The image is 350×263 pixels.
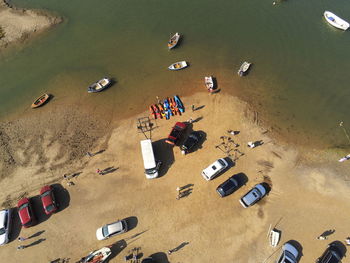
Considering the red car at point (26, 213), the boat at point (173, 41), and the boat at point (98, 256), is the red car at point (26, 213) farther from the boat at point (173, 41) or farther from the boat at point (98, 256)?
the boat at point (173, 41)

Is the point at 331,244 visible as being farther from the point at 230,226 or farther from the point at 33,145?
the point at 33,145

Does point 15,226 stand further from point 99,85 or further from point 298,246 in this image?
point 298,246

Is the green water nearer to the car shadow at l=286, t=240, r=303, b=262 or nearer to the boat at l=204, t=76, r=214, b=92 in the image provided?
the boat at l=204, t=76, r=214, b=92

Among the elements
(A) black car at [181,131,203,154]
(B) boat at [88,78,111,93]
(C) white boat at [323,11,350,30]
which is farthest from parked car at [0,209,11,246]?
(C) white boat at [323,11,350,30]

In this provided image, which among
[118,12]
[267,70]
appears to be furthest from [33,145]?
[267,70]

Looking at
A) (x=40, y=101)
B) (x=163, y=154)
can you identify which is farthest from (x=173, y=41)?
(x=40, y=101)

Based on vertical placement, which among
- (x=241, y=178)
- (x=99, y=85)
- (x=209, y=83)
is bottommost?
(x=241, y=178)
